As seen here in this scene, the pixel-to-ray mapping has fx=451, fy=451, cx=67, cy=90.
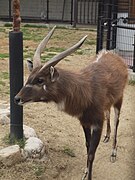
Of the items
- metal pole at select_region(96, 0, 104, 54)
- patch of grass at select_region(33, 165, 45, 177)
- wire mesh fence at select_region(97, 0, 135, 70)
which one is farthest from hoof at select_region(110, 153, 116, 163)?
metal pole at select_region(96, 0, 104, 54)

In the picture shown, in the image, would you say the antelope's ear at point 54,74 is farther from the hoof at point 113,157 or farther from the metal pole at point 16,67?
the hoof at point 113,157

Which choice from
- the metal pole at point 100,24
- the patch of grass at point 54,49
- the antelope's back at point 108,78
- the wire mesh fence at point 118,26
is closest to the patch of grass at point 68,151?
the antelope's back at point 108,78

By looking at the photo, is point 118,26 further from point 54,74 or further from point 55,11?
point 55,11

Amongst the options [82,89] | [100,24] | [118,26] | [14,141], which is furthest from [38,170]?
[100,24]

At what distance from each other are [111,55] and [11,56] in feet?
4.34

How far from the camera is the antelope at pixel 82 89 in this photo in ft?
14.0

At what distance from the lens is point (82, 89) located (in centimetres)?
451

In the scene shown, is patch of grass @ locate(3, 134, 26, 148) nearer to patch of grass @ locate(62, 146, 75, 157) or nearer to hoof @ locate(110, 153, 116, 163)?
patch of grass @ locate(62, 146, 75, 157)

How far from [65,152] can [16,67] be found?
1.20 meters

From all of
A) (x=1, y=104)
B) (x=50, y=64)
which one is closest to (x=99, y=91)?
Result: (x=50, y=64)

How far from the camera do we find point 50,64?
422 centimetres

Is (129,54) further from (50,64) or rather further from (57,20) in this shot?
(57,20)

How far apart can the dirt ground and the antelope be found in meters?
0.30

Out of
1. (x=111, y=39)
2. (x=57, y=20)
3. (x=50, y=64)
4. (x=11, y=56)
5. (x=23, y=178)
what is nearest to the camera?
(x=50, y=64)
